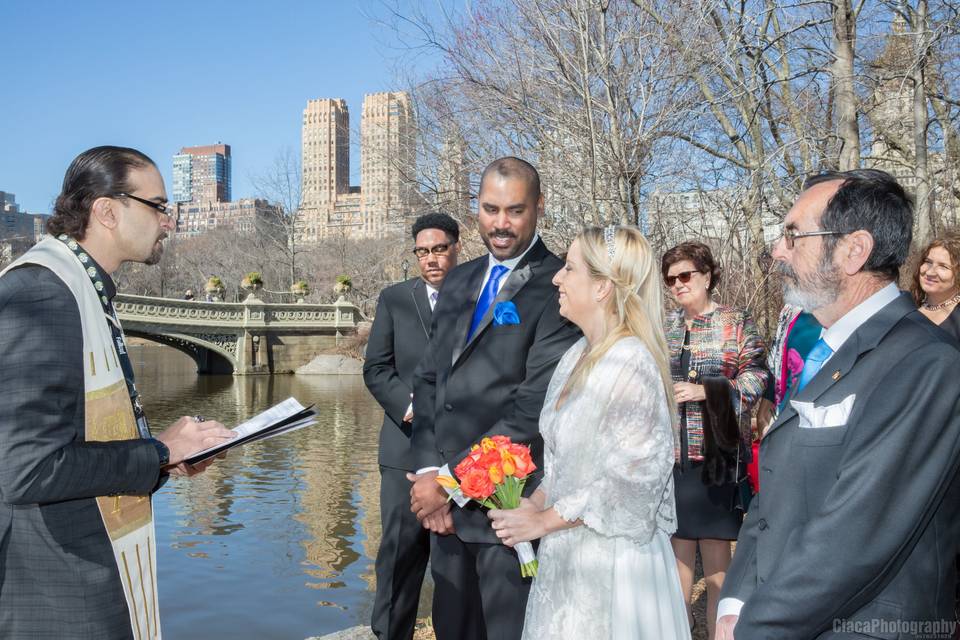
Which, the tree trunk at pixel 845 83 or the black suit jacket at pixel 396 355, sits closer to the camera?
the black suit jacket at pixel 396 355

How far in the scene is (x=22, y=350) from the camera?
2240 mm

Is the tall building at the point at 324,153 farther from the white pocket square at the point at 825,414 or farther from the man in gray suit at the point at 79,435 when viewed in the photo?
the white pocket square at the point at 825,414

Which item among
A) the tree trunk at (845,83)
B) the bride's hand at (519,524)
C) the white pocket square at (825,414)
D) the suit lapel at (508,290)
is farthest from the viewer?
the tree trunk at (845,83)

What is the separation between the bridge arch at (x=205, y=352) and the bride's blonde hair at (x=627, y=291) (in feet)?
113

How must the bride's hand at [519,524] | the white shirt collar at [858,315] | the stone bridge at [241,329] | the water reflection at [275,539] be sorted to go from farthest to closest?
the stone bridge at [241,329]
the water reflection at [275,539]
the bride's hand at [519,524]
the white shirt collar at [858,315]

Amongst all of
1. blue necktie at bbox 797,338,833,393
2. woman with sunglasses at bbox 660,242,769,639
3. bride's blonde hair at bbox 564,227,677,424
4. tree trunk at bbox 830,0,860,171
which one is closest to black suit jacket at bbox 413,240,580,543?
bride's blonde hair at bbox 564,227,677,424

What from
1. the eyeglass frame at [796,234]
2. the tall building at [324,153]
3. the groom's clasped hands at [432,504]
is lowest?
the groom's clasped hands at [432,504]

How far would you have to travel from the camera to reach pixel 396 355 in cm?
508

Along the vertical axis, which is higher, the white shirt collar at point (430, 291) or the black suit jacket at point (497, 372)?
the white shirt collar at point (430, 291)

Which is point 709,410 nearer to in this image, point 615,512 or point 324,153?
point 615,512

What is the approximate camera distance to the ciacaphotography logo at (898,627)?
1.80 meters

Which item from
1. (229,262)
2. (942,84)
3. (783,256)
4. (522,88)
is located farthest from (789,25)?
(229,262)

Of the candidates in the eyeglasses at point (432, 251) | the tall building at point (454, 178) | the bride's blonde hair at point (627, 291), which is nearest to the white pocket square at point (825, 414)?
the bride's blonde hair at point (627, 291)

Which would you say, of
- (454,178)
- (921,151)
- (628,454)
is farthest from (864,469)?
(454,178)
